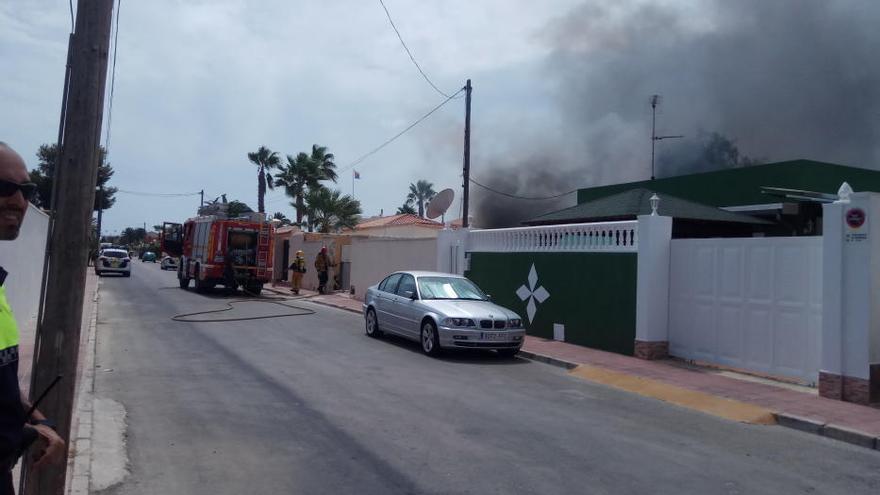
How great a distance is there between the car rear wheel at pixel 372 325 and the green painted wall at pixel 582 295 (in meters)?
3.28

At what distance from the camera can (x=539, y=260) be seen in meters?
15.3

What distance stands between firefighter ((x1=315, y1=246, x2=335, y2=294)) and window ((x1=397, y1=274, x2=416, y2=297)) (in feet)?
42.2

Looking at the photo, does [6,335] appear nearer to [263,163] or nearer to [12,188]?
[12,188]

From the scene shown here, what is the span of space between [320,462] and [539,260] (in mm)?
9844

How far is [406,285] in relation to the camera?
14.1 m

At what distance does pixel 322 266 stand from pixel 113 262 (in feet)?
53.9

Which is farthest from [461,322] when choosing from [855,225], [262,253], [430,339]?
[262,253]

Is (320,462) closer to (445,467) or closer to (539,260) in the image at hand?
(445,467)

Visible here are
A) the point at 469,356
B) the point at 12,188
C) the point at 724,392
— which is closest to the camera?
the point at 12,188

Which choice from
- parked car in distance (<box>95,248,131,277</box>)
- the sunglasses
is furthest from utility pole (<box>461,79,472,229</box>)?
parked car in distance (<box>95,248,131,277</box>)

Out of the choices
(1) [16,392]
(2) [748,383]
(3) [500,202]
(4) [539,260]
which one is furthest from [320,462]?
(3) [500,202]

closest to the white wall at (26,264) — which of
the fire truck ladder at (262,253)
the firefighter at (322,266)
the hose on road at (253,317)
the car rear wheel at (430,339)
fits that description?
the hose on road at (253,317)

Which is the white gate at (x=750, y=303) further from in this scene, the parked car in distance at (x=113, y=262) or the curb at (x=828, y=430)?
the parked car in distance at (x=113, y=262)

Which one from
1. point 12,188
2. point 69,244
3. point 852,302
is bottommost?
→ point 852,302
